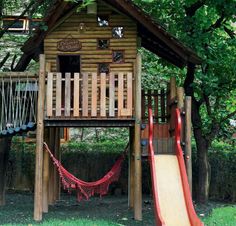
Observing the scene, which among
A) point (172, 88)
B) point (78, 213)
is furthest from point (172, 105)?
point (78, 213)

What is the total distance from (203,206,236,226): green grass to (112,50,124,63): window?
169 inches

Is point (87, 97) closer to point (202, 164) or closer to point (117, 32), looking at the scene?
point (117, 32)

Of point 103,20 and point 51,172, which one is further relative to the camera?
point 51,172

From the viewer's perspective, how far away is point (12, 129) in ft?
33.1

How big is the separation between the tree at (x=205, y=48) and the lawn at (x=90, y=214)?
2.34 metres

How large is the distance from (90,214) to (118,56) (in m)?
3.95

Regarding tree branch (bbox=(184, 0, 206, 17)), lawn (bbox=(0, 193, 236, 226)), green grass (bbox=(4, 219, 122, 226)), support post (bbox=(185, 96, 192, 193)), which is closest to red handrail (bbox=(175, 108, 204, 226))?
support post (bbox=(185, 96, 192, 193))

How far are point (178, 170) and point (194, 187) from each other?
6523 mm

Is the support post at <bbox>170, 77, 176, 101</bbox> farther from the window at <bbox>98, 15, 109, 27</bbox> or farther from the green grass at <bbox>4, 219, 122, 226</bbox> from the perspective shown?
the green grass at <bbox>4, 219, 122, 226</bbox>

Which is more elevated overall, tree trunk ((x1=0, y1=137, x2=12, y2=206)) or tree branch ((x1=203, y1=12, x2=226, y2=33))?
tree branch ((x1=203, y1=12, x2=226, y2=33))

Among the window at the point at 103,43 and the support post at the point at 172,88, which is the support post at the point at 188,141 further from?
the window at the point at 103,43

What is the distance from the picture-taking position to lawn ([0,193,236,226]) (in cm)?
959

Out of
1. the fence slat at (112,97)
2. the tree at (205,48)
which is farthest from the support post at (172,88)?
the fence slat at (112,97)

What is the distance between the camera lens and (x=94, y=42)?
36.4ft
